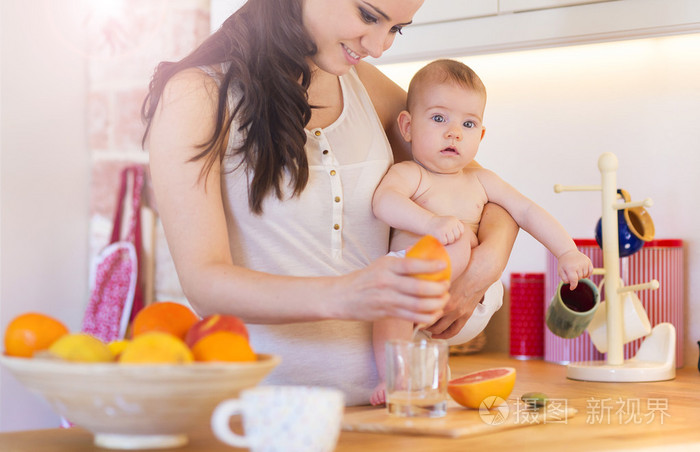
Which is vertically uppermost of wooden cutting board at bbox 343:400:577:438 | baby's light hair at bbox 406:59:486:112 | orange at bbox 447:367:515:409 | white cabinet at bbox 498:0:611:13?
white cabinet at bbox 498:0:611:13

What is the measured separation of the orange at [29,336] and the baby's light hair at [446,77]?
784 millimetres

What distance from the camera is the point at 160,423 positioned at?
722 mm

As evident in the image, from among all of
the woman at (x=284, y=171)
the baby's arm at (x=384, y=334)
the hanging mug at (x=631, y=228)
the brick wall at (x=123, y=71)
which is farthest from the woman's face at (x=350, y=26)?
the brick wall at (x=123, y=71)

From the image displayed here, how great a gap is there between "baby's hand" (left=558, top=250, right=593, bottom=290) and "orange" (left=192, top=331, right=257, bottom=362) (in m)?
0.73

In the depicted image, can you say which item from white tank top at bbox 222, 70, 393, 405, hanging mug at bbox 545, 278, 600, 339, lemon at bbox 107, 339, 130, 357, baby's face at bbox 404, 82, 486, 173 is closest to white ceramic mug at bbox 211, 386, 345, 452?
lemon at bbox 107, 339, 130, 357

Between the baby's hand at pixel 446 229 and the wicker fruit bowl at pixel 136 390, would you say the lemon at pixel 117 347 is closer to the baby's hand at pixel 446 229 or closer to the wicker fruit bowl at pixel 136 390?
the wicker fruit bowl at pixel 136 390

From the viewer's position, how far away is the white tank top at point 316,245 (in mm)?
1211

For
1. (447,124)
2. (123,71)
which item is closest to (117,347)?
(447,124)

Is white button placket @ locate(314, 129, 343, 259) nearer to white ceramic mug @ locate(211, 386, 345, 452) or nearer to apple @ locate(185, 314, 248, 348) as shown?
apple @ locate(185, 314, 248, 348)

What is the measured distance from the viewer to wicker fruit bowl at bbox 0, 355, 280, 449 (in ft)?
2.19

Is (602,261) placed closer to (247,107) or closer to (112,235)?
(247,107)

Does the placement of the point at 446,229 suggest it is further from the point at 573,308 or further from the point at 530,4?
the point at 530,4

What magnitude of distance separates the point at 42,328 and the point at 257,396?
228 mm

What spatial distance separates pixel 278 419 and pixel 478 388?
42 centimetres
